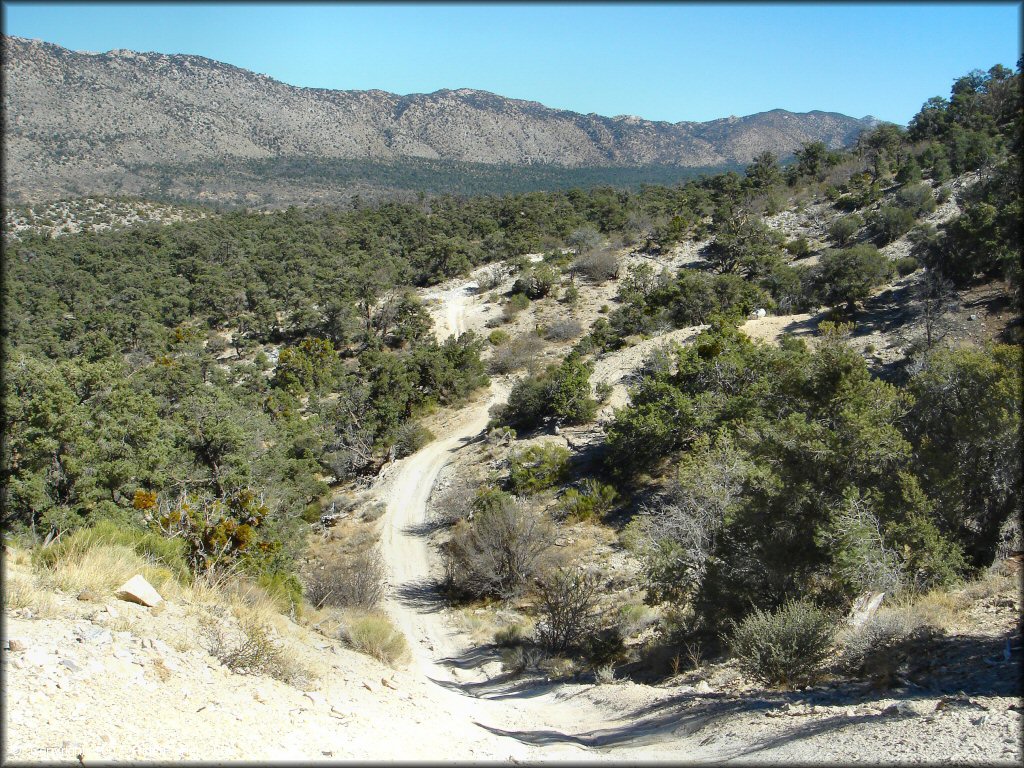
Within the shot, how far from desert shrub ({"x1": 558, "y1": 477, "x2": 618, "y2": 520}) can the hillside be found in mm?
67859

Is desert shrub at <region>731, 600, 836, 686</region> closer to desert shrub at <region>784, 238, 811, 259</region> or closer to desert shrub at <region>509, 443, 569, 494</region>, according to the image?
desert shrub at <region>509, 443, 569, 494</region>

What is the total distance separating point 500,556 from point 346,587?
3.70 metres

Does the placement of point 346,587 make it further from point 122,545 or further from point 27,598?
point 27,598

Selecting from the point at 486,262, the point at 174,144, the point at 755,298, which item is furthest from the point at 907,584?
the point at 174,144

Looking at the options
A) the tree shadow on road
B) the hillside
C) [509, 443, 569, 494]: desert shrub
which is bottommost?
the tree shadow on road

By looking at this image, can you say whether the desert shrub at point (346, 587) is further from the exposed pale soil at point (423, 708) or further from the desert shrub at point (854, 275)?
the desert shrub at point (854, 275)

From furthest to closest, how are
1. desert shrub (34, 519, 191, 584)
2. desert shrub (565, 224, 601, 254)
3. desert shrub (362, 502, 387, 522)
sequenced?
1. desert shrub (565, 224, 601, 254)
2. desert shrub (362, 502, 387, 522)
3. desert shrub (34, 519, 191, 584)

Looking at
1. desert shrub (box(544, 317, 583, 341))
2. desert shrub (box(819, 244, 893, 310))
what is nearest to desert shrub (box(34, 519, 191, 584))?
desert shrub (box(819, 244, 893, 310))

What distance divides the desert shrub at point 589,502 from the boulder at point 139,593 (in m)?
12.3

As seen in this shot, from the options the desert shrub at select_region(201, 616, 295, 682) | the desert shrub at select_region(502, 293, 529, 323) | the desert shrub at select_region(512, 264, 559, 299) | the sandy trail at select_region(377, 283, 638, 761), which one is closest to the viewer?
the desert shrub at select_region(201, 616, 295, 682)

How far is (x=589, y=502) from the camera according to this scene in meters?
17.6

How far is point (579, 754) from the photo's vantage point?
19.8 ft

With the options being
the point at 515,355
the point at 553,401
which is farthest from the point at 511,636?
the point at 515,355

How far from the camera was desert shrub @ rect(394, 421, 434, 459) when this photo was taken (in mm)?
27081
